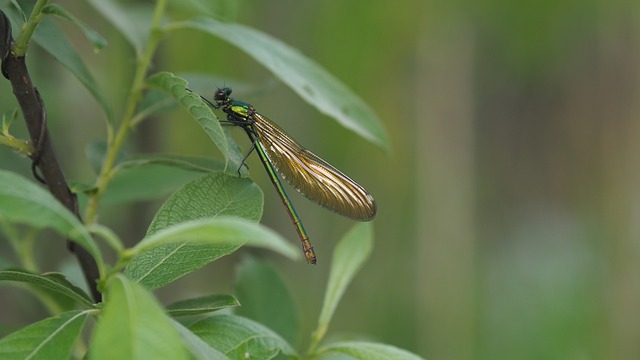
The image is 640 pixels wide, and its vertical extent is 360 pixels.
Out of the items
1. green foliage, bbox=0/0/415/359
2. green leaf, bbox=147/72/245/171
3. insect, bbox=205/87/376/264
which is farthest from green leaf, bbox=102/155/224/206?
green leaf, bbox=147/72/245/171

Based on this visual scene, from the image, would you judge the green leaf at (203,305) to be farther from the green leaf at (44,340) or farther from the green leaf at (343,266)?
the green leaf at (343,266)

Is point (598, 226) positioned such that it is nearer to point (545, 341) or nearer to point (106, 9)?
point (545, 341)

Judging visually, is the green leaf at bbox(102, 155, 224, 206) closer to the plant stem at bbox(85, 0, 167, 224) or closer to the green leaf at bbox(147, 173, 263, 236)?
the plant stem at bbox(85, 0, 167, 224)

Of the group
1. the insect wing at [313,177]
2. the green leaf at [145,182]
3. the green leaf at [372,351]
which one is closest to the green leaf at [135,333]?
the green leaf at [372,351]

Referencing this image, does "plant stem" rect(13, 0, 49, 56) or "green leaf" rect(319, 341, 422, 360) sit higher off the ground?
"plant stem" rect(13, 0, 49, 56)

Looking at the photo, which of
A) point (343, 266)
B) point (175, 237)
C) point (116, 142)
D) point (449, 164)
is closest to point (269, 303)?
point (343, 266)

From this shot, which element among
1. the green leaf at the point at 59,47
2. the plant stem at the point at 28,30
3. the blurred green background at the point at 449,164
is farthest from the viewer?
the blurred green background at the point at 449,164

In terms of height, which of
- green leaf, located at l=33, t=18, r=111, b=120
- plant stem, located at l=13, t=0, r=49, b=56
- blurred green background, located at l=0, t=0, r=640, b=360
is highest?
plant stem, located at l=13, t=0, r=49, b=56
